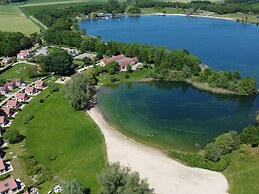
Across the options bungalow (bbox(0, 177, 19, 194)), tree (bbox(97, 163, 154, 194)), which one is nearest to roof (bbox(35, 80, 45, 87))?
bungalow (bbox(0, 177, 19, 194))

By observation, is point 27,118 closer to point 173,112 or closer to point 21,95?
point 21,95

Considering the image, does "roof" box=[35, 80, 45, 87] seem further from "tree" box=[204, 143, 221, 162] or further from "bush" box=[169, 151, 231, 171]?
"tree" box=[204, 143, 221, 162]

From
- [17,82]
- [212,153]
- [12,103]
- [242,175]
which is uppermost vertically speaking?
[17,82]

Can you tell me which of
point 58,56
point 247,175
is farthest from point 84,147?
point 58,56

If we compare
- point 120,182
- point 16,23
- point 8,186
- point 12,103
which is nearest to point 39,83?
point 12,103

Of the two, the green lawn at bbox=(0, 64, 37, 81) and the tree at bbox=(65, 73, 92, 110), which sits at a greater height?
the tree at bbox=(65, 73, 92, 110)

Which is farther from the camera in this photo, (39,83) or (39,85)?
(39,83)

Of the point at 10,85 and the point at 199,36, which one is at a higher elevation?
the point at 199,36
